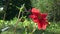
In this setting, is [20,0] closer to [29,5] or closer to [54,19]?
[29,5]

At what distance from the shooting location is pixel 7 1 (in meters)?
7.91

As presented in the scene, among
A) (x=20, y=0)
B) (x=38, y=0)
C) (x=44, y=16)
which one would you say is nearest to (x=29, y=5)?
(x=20, y=0)

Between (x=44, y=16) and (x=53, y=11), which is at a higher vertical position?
(x=44, y=16)

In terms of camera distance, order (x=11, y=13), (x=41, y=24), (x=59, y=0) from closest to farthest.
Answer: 1. (x=41, y=24)
2. (x=59, y=0)
3. (x=11, y=13)

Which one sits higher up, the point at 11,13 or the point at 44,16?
the point at 44,16

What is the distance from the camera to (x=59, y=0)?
7.08m

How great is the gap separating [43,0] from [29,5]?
41.9 inches

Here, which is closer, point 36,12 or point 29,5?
point 36,12

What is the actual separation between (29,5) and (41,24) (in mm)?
6936

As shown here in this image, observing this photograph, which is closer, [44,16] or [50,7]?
[44,16]

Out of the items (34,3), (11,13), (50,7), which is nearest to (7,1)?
(11,13)

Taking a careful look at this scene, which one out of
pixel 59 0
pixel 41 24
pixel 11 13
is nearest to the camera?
pixel 41 24

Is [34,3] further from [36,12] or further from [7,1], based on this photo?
[36,12]

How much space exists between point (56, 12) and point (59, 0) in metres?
0.35
